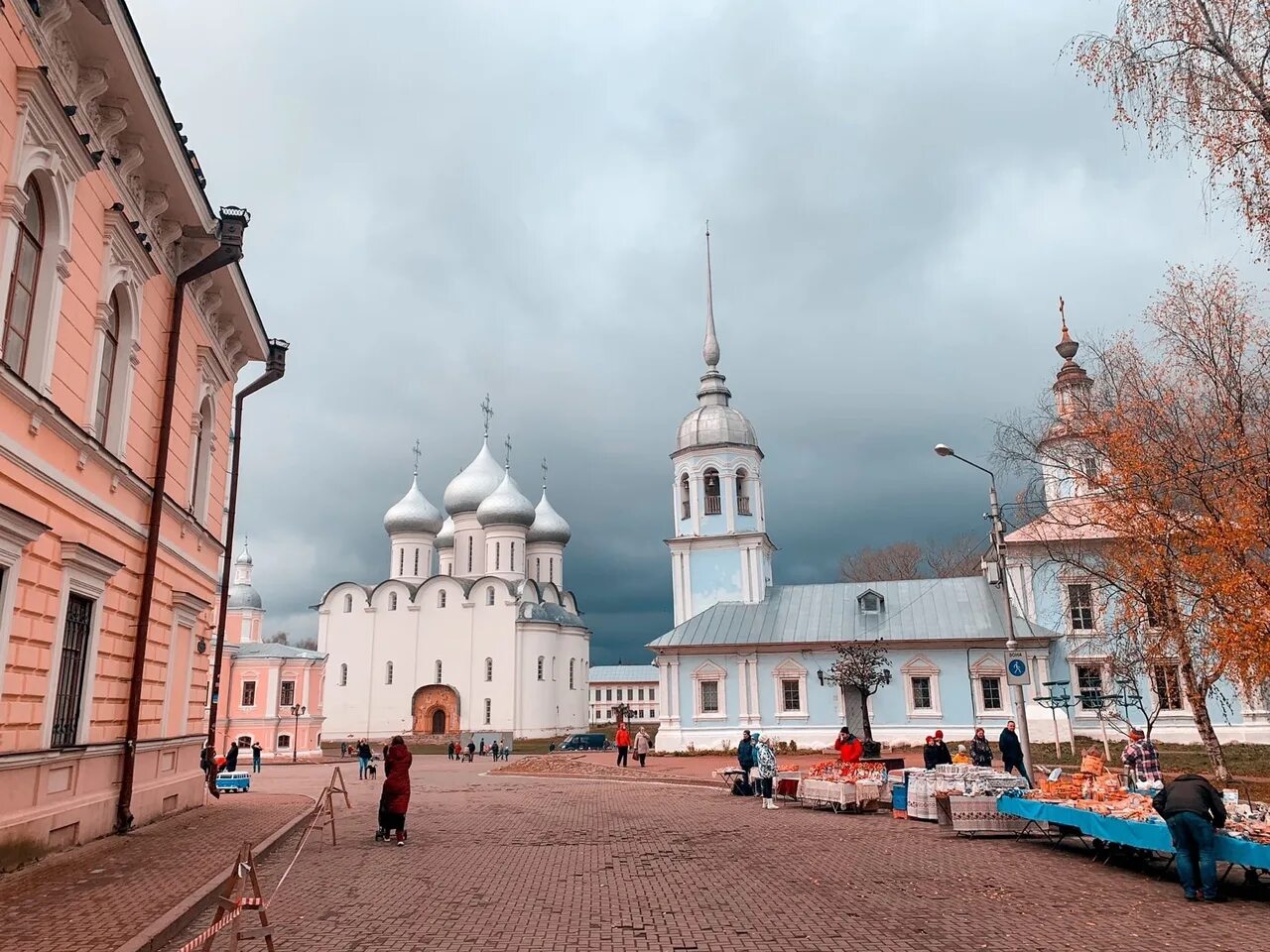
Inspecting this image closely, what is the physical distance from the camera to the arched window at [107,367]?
11414 mm

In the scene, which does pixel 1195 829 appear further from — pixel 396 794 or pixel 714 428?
pixel 714 428

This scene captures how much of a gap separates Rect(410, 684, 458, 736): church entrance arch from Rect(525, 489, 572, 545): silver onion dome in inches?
540

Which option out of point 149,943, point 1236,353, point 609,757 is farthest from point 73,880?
point 609,757

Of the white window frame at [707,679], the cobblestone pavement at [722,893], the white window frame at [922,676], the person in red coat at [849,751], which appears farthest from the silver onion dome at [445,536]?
the cobblestone pavement at [722,893]

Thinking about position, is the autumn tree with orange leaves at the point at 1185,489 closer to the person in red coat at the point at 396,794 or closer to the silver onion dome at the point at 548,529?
the person in red coat at the point at 396,794

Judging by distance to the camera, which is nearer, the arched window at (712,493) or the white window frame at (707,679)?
the white window frame at (707,679)

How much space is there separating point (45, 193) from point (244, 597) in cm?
5533

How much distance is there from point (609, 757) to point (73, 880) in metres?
28.3

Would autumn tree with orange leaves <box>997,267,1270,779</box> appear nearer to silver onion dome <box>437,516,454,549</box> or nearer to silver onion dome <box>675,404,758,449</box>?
silver onion dome <box>675,404,758,449</box>

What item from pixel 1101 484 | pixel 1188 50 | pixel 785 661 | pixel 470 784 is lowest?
pixel 470 784

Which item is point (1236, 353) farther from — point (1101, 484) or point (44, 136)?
point (44, 136)

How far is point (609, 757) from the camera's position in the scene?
3575 cm

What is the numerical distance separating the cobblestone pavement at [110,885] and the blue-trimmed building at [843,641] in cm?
2480

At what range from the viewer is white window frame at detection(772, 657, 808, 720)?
35.8 meters
